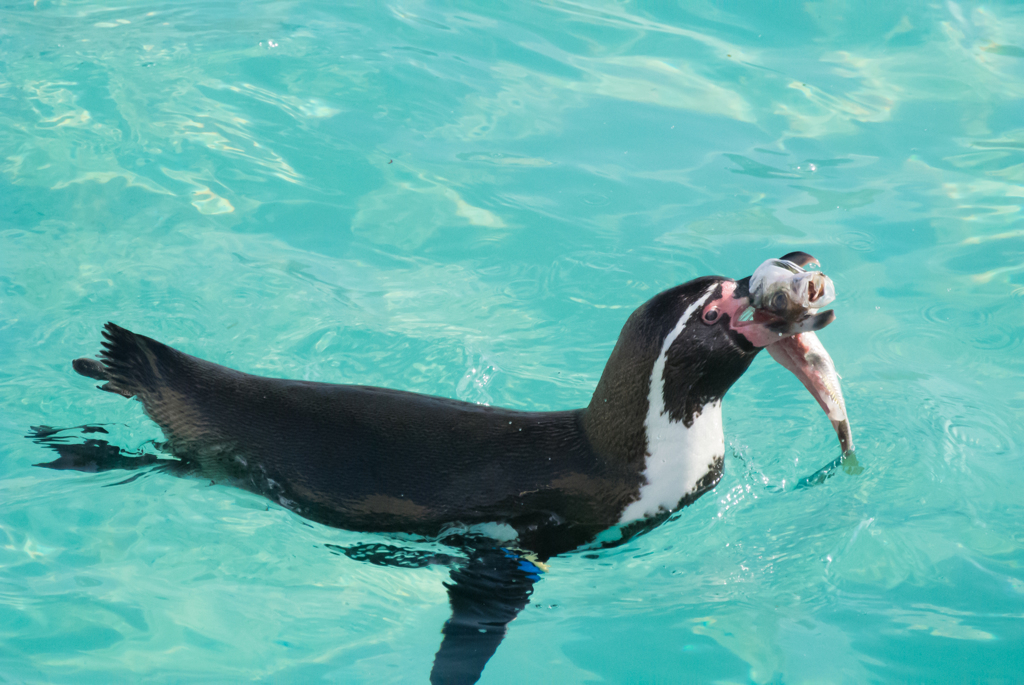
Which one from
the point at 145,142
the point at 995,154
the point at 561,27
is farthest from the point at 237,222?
the point at 995,154

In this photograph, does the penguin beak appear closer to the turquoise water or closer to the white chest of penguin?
the white chest of penguin

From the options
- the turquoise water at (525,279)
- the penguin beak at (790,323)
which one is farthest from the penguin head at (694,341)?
the turquoise water at (525,279)

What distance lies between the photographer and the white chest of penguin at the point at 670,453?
329cm

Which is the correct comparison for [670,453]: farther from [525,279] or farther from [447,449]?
[525,279]

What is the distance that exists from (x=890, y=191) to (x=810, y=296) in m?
3.63

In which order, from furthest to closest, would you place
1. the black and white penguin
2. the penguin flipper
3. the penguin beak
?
1. the black and white penguin
2. the penguin flipper
3. the penguin beak

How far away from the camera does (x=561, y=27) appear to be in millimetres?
7863

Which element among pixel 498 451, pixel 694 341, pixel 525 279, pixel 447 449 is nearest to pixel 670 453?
pixel 694 341

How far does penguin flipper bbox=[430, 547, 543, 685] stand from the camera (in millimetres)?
3135

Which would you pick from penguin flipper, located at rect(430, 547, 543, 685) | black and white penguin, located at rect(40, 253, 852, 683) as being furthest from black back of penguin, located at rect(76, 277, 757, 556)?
penguin flipper, located at rect(430, 547, 543, 685)

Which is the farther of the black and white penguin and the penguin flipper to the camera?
the black and white penguin

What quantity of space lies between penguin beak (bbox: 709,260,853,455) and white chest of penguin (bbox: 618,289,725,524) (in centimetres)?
31

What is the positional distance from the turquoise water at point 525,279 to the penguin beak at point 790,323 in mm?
695

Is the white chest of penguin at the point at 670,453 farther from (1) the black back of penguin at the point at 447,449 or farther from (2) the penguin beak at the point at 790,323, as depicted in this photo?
(2) the penguin beak at the point at 790,323
